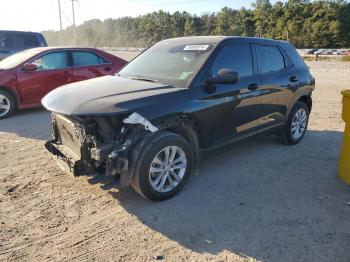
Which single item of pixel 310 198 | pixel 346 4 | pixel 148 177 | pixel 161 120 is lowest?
pixel 310 198

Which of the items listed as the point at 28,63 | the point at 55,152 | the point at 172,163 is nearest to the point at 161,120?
the point at 172,163

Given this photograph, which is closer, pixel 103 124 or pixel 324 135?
pixel 103 124

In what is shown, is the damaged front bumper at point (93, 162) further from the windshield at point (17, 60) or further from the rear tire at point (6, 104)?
the windshield at point (17, 60)

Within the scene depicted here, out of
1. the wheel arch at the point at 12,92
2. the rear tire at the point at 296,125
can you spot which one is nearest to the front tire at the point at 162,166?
the rear tire at the point at 296,125

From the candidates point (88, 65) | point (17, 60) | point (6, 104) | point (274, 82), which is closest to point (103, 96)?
point (274, 82)

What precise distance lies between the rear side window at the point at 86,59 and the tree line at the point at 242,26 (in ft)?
158

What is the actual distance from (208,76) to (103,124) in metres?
1.46

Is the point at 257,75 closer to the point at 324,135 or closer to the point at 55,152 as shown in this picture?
the point at 324,135

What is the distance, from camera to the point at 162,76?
457 centimetres

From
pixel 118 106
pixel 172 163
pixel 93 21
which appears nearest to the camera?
pixel 118 106

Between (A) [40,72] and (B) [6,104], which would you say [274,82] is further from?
(B) [6,104]

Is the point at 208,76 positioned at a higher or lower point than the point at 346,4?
lower

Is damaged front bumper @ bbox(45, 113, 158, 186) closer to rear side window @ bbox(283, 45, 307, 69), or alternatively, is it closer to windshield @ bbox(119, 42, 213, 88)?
windshield @ bbox(119, 42, 213, 88)

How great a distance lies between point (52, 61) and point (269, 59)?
527 cm
